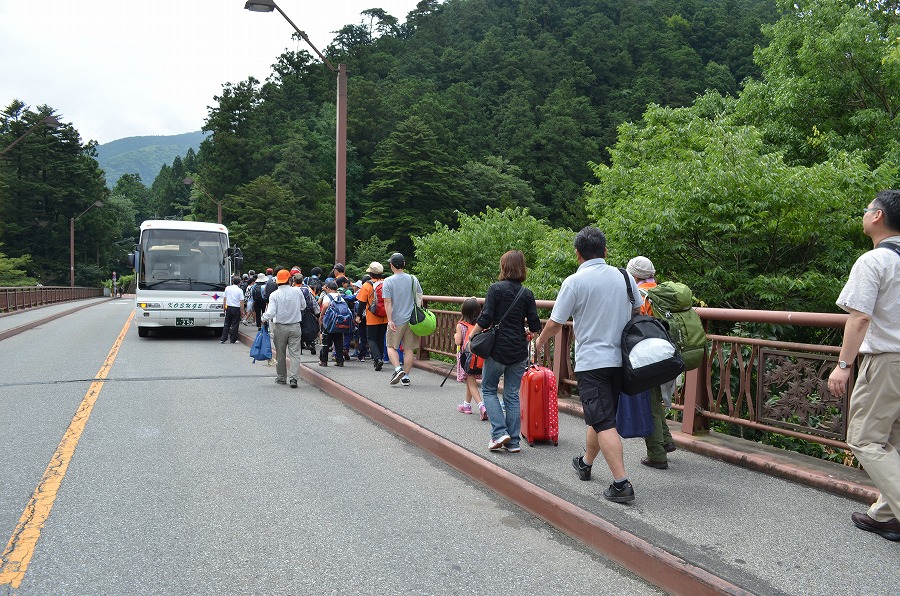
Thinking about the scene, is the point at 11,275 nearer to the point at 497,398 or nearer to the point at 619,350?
the point at 497,398

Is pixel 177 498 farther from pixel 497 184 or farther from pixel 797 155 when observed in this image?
pixel 497 184

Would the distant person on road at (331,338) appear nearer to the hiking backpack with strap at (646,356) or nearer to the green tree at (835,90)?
the hiking backpack with strap at (646,356)

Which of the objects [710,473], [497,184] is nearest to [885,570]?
[710,473]

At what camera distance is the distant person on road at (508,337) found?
229 inches

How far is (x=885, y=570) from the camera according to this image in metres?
3.51

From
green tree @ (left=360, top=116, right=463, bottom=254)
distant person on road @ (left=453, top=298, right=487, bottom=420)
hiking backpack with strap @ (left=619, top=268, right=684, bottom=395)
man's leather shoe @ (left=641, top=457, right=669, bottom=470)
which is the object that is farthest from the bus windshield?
green tree @ (left=360, top=116, right=463, bottom=254)

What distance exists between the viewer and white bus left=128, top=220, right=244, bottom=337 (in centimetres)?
1820

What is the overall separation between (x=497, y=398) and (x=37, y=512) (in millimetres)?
3517

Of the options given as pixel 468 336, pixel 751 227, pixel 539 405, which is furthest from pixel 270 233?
pixel 539 405

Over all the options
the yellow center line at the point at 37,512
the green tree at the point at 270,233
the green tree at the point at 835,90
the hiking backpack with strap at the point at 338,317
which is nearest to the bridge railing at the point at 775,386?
the yellow center line at the point at 37,512

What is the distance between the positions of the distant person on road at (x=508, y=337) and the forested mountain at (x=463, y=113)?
5386cm

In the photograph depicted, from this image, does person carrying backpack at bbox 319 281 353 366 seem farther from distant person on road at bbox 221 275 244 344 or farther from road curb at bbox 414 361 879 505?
road curb at bbox 414 361 879 505

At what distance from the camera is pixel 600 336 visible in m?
4.63

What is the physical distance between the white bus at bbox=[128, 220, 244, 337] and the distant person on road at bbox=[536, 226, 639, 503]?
15.4 metres
